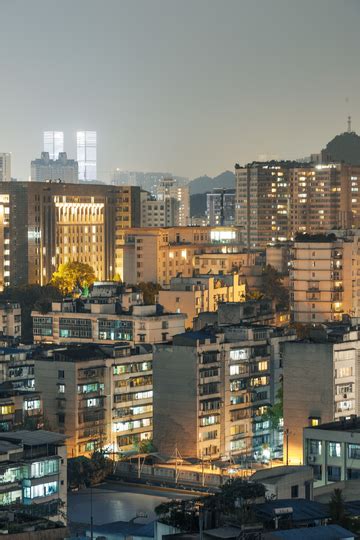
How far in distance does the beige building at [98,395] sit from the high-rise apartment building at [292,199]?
34.3 m

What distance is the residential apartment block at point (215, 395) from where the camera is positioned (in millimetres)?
22250

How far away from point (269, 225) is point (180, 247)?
1786cm

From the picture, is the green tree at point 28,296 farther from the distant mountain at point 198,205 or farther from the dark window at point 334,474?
the distant mountain at point 198,205

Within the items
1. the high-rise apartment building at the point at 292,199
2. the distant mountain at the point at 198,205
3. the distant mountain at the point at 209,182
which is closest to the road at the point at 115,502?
the high-rise apartment building at the point at 292,199

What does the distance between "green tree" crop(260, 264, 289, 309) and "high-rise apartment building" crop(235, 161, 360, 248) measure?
47.8 feet

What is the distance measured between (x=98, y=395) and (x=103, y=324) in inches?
224

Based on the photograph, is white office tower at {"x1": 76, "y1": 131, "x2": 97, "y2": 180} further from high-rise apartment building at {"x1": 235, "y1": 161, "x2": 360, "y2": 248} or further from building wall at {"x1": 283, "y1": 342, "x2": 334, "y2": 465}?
building wall at {"x1": 283, "y1": 342, "x2": 334, "y2": 465}

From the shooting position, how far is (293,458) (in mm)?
20641

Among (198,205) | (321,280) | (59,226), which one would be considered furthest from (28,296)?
(198,205)

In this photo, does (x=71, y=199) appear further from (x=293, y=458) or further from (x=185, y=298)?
(x=293, y=458)

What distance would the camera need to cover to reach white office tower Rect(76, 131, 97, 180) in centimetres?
8200

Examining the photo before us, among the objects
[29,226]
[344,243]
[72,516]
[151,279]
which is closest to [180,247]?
[151,279]

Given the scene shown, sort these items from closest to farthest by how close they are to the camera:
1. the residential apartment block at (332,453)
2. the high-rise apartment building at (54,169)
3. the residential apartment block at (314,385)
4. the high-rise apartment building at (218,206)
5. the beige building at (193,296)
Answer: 1. the residential apartment block at (332,453)
2. the residential apartment block at (314,385)
3. the beige building at (193,296)
4. the high-rise apartment building at (54,169)
5. the high-rise apartment building at (218,206)

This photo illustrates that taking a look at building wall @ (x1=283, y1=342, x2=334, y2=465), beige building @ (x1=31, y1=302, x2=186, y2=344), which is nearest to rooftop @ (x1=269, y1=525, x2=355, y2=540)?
building wall @ (x1=283, y1=342, x2=334, y2=465)
